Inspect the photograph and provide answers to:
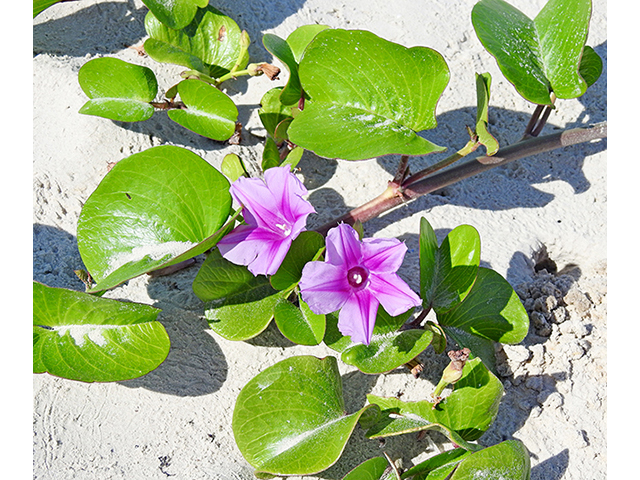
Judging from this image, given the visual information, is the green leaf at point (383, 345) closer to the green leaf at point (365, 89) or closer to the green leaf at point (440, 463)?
the green leaf at point (440, 463)

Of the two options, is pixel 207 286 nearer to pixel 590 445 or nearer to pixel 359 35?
pixel 359 35

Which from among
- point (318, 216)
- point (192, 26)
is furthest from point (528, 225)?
point (192, 26)

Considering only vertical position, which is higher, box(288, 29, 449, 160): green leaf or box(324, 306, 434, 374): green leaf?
box(288, 29, 449, 160): green leaf

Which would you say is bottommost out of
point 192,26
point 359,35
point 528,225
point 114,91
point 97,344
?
point 97,344

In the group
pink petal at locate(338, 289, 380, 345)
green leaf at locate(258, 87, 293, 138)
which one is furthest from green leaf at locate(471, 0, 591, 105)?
pink petal at locate(338, 289, 380, 345)

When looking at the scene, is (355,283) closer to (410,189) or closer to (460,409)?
(460,409)

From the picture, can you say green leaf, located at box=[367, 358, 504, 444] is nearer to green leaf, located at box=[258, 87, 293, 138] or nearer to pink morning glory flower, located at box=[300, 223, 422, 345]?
pink morning glory flower, located at box=[300, 223, 422, 345]
